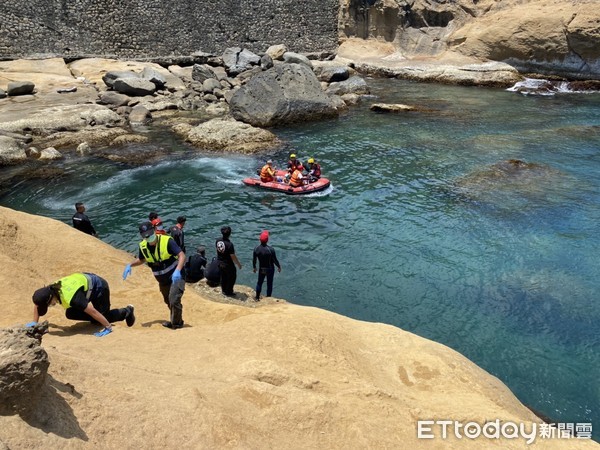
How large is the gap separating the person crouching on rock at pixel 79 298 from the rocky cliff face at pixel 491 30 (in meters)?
37.2

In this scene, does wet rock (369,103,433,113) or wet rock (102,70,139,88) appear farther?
wet rock (102,70,139,88)

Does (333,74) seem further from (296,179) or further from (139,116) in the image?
(296,179)

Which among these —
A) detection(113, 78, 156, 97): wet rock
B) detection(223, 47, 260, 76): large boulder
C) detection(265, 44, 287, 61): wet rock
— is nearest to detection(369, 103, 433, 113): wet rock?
detection(223, 47, 260, 76): large boulder

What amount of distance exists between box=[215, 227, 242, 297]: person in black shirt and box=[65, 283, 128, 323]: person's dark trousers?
2.67 metres

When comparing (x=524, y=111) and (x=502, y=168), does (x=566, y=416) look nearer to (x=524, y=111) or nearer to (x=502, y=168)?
(x=502, y=168)

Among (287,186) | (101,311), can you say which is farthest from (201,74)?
(101,311)

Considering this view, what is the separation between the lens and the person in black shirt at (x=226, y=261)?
34.3 ft

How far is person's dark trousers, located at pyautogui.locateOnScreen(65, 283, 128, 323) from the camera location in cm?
768

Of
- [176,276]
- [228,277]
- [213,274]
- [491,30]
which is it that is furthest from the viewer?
[491,30]

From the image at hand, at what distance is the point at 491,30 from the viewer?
38344 mm

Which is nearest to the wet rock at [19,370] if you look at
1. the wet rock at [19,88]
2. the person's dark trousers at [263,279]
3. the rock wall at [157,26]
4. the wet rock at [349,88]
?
the person's dark trousers at [263,279]

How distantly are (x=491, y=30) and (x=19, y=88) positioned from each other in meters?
32.6

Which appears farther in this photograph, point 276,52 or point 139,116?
point 276,52

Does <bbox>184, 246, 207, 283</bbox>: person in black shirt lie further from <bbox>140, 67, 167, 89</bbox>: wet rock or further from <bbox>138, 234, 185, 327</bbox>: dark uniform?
<bbox>140, 67, 167, 89</bbox>: wet rock
